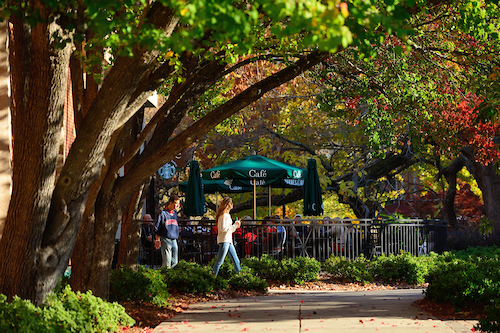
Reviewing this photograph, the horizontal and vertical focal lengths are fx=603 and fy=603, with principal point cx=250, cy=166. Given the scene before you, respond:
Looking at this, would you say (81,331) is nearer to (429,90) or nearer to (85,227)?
(85,227)

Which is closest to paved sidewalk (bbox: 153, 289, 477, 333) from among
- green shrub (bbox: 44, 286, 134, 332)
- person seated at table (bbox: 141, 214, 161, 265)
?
green shrub (bbox: 44, 286, 134, 332)

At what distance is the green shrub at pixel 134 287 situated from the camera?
8930mm

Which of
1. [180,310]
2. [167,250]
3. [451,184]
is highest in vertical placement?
[451,184]

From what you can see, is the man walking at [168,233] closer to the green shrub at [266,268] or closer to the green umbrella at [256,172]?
the green shrub at [266,268]

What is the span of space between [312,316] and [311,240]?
6.76 metres

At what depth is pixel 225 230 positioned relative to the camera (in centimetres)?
1164

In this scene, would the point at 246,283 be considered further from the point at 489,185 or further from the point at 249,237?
the point at 489,185

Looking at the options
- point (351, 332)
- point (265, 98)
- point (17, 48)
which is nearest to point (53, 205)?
point (17, 48)

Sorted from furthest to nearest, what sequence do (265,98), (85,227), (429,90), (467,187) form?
(467,187) < (265,98) < (429,90) < (85,227)

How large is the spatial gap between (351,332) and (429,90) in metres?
5.38

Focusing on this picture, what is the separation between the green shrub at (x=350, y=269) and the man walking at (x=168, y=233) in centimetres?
376

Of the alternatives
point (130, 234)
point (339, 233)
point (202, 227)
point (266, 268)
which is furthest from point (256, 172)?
point (130, 234)

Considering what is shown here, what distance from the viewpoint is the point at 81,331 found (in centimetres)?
625

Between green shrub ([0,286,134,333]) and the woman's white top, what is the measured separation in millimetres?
4401
